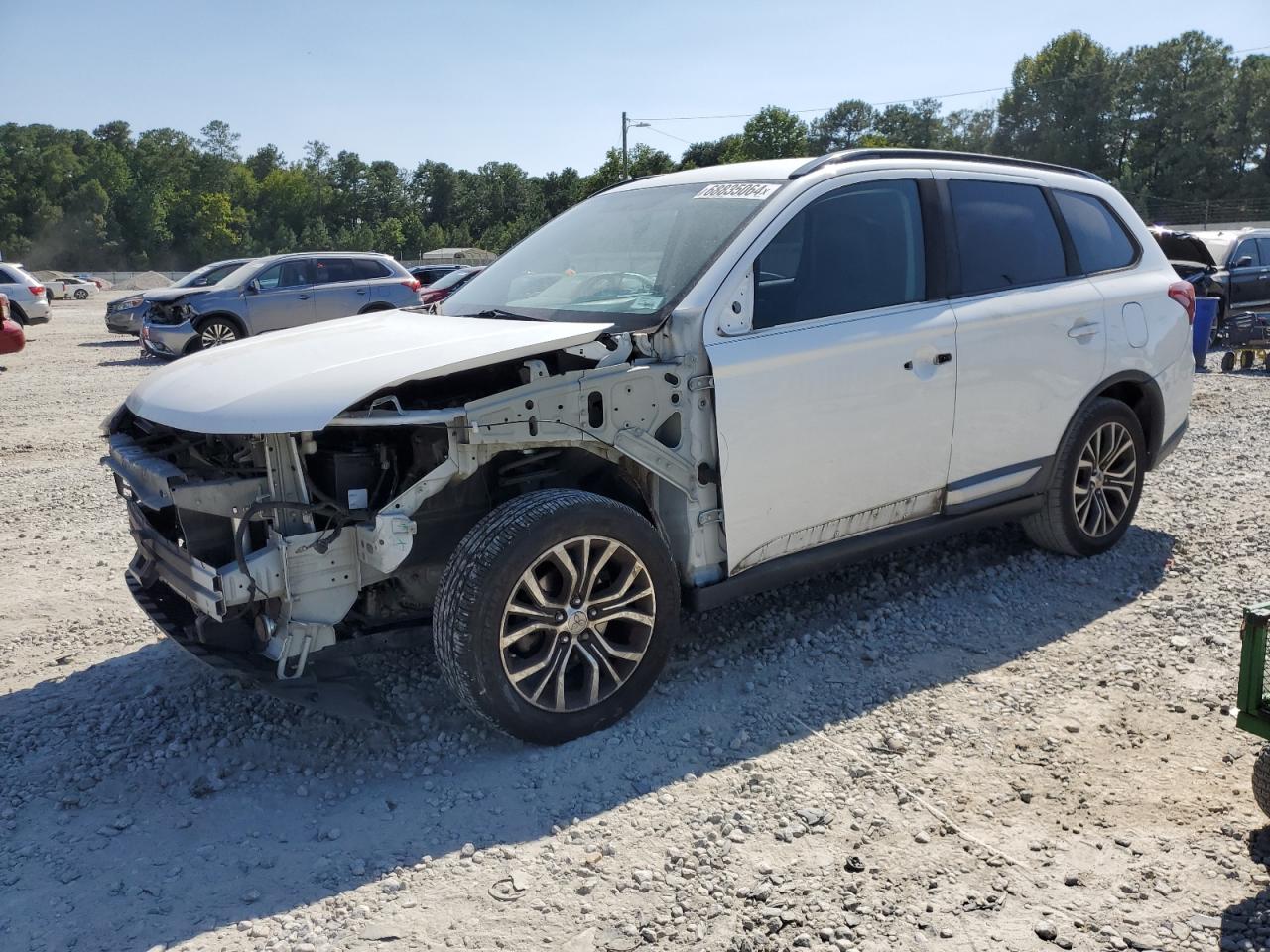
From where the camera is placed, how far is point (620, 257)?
452 centimetres

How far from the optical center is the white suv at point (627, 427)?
3477mm

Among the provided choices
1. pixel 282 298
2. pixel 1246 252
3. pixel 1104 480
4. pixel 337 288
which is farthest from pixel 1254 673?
→ pixel 282 298

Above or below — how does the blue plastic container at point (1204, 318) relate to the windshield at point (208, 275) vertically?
below

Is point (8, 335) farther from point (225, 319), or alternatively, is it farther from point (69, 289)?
point (69, 289)

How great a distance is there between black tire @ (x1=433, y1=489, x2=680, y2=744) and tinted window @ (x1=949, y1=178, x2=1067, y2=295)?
208 cm

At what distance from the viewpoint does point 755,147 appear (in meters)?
73.4

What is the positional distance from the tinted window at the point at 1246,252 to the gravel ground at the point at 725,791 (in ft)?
41.7

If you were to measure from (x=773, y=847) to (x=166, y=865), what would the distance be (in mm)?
1818

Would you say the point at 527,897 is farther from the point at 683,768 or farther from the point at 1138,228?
the point at 1138,228

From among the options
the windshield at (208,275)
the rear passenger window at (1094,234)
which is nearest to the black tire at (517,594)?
the rear passenger window at (1094,234)

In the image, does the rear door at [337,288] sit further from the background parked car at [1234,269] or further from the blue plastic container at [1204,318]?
the background parked car at [1234,269]

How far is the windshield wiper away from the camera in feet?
14.4

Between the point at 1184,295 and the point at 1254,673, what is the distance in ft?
10.6

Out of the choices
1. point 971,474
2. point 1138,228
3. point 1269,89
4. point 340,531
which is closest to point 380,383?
point 340,531
